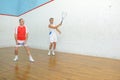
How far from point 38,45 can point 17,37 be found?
99.7 inches

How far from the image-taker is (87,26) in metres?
5.35

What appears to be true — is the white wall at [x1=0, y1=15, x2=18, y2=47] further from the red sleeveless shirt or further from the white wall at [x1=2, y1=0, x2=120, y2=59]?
the red sleeveless shirt

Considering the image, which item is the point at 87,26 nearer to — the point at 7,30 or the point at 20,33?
the point at 20,33

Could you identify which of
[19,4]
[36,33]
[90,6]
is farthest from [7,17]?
[90,6]

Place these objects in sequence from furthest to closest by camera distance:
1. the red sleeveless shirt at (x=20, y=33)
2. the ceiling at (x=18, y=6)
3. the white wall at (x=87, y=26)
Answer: the ceiling at (x=18, y=6) → the white wall at (x=87, y=26) → the red sleeveless shirt at (x=20, y=33)

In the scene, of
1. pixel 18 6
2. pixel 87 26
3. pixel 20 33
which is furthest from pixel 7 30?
pixel 87 26

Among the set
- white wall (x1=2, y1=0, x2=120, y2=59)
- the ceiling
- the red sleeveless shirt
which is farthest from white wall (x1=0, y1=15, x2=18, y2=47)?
the red sleeveless shirt

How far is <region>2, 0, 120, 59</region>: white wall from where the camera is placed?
16.1 ft

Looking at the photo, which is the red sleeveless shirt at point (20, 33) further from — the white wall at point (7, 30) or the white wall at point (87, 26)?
the white wall at point (7, 30)

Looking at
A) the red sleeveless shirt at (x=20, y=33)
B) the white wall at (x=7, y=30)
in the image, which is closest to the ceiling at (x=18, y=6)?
the white wall at (x=7, y=30)

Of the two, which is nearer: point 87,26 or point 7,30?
point 87,26

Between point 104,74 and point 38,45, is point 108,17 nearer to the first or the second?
point 104,74

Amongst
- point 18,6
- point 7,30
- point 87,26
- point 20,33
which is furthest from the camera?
point 18,6

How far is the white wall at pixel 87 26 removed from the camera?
193 inches
